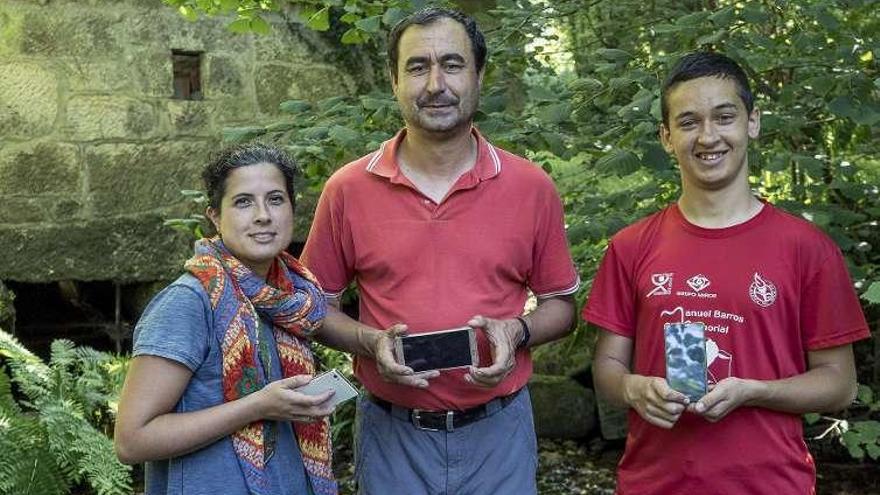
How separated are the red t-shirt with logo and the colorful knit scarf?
0.84 metres

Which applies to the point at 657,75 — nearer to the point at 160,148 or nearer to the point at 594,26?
the point at 594,26

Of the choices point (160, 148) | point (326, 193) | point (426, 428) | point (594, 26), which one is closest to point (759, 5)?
point (594, 26)

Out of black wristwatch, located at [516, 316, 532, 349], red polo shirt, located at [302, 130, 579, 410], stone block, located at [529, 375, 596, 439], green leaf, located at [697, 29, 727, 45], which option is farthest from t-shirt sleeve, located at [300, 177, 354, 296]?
stone block, located at [529, 375, 596, 439]

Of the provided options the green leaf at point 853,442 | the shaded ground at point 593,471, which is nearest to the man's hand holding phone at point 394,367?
the green leaf at point 853,442

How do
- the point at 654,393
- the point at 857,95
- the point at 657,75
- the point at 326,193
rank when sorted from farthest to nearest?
1. the point at 657,75
2. the point at 857,95
3. the point at 326,193
4. the point at 654,393

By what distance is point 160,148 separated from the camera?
5.36 m

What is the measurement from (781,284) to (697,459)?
47cm

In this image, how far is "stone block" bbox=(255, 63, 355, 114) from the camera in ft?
18.3

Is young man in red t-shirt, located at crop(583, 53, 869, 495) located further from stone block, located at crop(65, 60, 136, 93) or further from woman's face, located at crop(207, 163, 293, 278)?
stone block, located at crop(65, 60, 136, 93)

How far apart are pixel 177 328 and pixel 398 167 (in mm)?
840

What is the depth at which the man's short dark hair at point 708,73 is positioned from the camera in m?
2.54

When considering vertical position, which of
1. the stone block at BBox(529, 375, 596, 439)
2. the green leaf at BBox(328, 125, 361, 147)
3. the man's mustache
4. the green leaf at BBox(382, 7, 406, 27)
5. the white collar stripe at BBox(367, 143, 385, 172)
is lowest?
the stone block at BBox(529, 375, 596, 439)

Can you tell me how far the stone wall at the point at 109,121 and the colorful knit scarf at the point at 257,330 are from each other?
314 centimetres

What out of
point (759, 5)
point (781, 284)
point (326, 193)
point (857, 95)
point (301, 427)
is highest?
point (759, 5)
